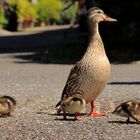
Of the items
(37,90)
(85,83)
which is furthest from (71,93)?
(37,90)

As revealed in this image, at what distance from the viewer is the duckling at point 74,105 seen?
12.3 metres

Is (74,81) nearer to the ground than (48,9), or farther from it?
nearer to the ground

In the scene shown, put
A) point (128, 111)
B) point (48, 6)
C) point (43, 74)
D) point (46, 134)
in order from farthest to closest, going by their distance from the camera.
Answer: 1. point (48, 6)
2. point (43, 74)
3. point (128, 111)
4. point (46, 134)

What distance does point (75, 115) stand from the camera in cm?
1252

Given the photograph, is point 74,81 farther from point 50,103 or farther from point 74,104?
point 50,103

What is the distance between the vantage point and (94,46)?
42.7 feet

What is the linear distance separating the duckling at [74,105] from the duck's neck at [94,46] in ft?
3.04

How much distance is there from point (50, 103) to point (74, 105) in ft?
11.4

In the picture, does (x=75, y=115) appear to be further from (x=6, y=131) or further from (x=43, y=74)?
(x=43, y=74)

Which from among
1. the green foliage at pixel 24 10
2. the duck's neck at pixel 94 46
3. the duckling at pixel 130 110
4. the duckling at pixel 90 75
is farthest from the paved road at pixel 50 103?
the green foliage at pixel 24 10

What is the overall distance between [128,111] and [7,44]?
122 feet

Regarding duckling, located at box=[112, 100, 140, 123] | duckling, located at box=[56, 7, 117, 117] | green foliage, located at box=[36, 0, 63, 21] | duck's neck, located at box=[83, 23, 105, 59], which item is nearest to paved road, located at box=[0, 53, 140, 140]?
duckling, located at box=[112, 100, 140, 123]

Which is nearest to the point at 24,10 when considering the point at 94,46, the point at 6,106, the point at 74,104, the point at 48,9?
the point at 48,9

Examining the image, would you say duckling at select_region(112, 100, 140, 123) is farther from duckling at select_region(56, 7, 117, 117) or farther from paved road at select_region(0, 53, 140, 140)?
duckling at select_region(56, 7, 117, 117)
